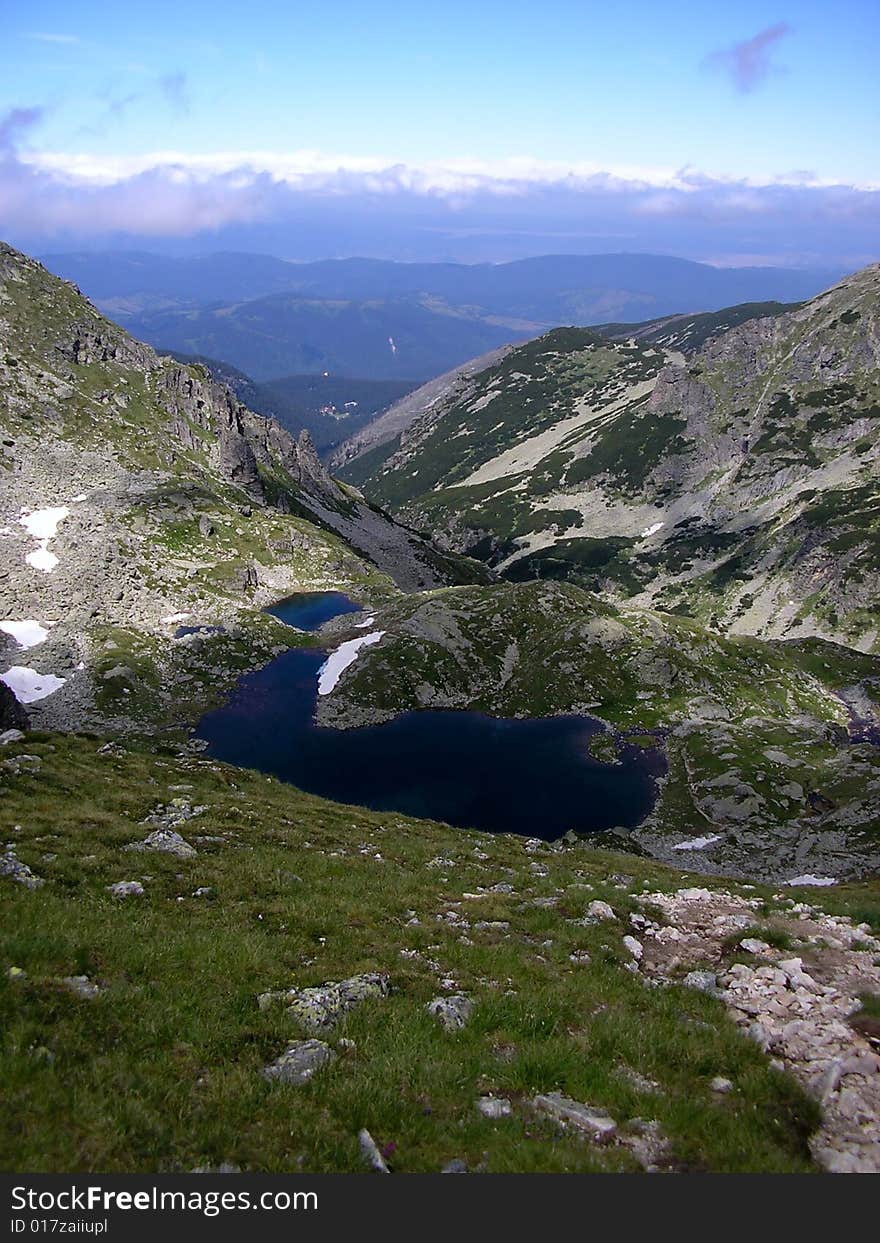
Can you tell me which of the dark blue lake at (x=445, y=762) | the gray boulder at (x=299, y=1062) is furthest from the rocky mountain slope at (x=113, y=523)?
the gray boulder at (x=299, y=1062)

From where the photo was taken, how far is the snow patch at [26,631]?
343 ft

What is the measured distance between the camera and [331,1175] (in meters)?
8.30

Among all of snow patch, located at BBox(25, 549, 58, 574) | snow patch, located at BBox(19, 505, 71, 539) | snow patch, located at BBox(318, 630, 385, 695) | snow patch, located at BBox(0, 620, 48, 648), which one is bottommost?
snow patch, located at BBox(318, 630, 385, 695)

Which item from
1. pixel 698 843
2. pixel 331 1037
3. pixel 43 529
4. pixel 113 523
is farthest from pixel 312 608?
pixel 331 1037

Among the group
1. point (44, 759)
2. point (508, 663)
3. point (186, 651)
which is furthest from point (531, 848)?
point (186, 651)

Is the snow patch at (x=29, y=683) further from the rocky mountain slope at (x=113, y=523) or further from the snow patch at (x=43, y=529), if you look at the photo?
the snow patch at (x=43, y=529)

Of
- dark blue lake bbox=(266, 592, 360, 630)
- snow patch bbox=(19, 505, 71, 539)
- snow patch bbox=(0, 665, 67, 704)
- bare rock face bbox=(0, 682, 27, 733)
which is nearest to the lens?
bare rock face bbox=(0, 682, 27, 733)

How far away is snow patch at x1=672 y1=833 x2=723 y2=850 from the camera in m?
78.4

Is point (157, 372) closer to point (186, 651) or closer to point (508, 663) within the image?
point (186, 651)

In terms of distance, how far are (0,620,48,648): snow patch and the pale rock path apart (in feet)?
347

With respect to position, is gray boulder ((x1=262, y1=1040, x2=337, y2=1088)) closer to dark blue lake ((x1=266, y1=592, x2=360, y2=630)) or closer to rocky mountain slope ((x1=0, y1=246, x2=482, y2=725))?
rocky mountain slope ((x1=0, y1=246, x2=482, y2=725))

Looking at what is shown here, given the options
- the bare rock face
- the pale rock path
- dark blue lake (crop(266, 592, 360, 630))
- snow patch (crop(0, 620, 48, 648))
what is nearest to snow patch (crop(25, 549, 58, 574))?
snow patch (crop(0, 620, 48, 648))

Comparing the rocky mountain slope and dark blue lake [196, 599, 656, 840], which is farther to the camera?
the rocky mountain slope

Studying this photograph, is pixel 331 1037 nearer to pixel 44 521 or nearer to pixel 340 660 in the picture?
pixel 340 660
